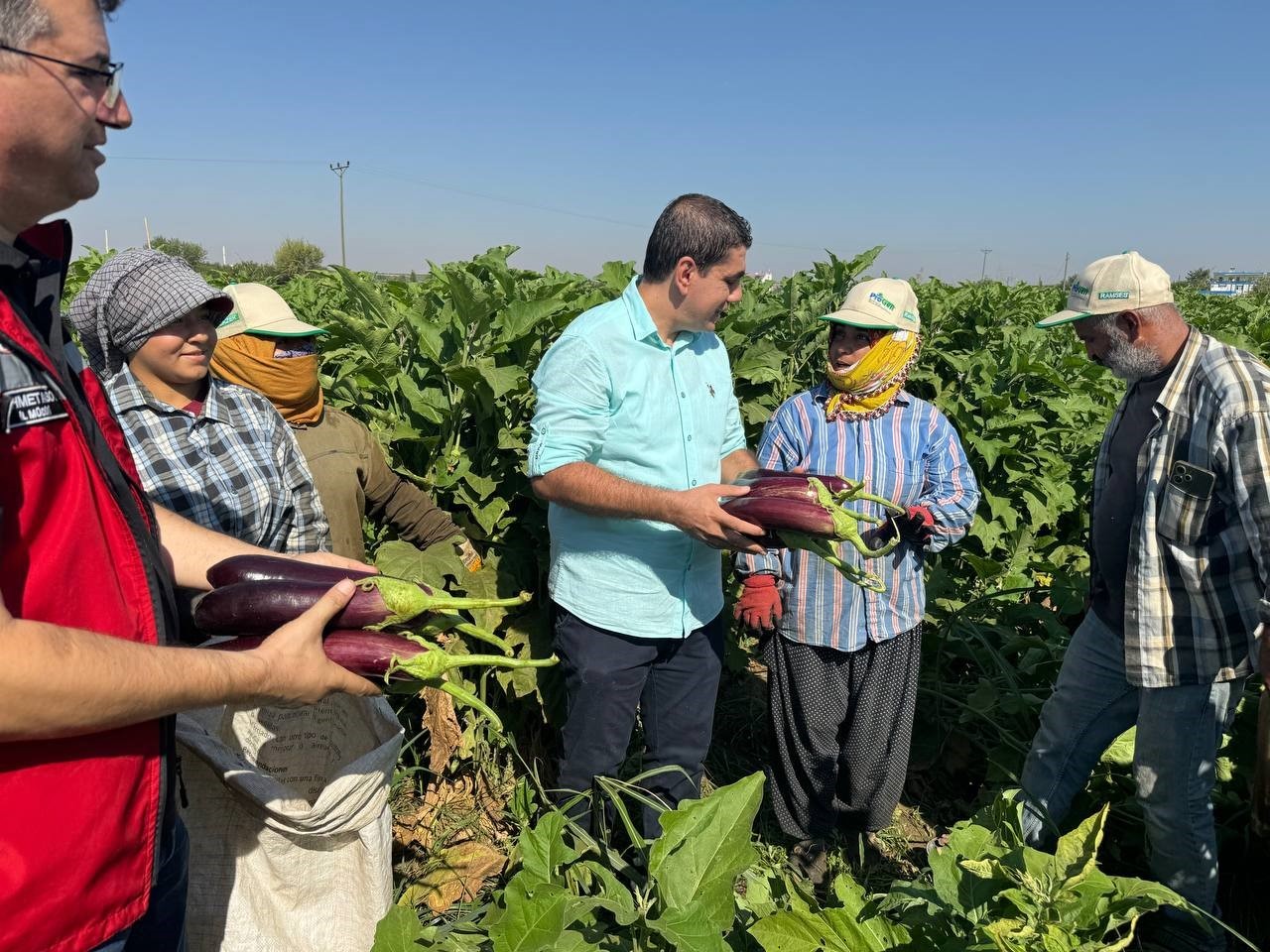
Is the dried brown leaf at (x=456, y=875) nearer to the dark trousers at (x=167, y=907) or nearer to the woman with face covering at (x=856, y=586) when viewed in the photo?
the woman with face covering at (x=856, y=586)

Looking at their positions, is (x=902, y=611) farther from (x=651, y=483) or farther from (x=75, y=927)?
(x=75, y=927)

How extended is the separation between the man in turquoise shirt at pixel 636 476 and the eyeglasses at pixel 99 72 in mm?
1550

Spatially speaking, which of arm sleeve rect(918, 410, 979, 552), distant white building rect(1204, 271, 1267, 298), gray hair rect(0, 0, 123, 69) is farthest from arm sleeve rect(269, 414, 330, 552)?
distant white building rect(1204, 271, 1267, 298)

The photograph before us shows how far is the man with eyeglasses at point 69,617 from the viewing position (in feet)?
3.78

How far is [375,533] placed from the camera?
3.73m

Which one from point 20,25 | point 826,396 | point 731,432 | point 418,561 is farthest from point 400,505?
point 20,25

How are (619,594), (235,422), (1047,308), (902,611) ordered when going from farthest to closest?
1. (1047,308)
2. (902,611)
3. (619,594)
4. (235,422)

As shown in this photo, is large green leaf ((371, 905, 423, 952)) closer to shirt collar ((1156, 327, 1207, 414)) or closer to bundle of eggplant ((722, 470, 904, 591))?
bundle of eggplant ((722, 470, 904, 591))

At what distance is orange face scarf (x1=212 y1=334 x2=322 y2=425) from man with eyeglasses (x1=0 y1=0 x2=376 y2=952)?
153 cm

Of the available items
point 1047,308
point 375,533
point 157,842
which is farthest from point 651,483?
point 1047,308

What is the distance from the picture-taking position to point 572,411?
272 cm

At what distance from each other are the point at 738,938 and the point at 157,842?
125 centimetres

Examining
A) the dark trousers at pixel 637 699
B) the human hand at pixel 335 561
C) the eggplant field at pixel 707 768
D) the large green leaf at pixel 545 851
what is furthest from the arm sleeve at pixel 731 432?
the large green leaf at pixel 545 851

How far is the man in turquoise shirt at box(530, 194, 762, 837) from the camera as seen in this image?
2.73 meters
